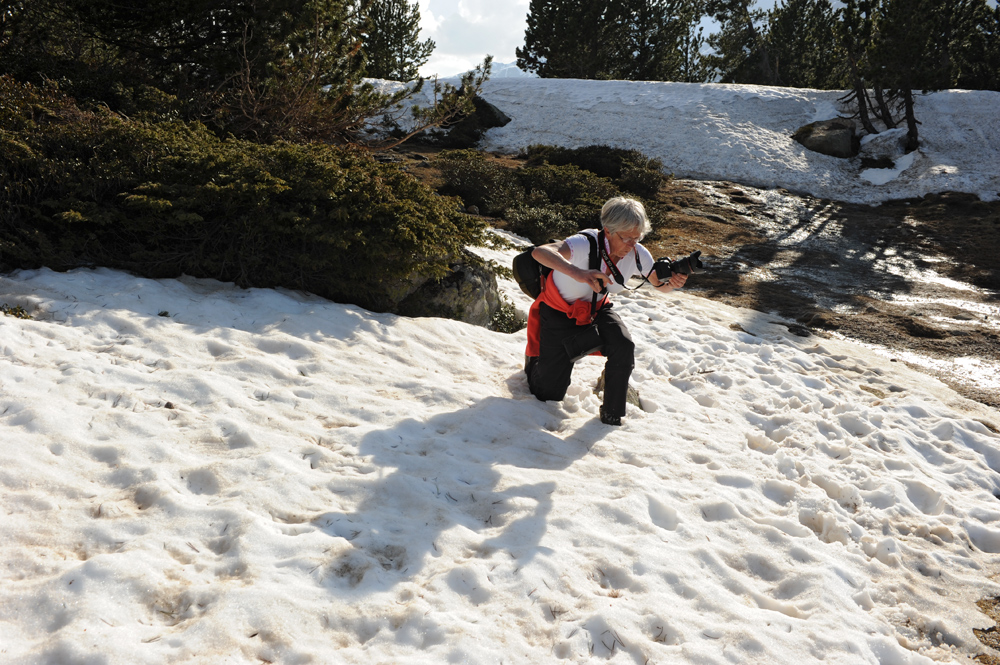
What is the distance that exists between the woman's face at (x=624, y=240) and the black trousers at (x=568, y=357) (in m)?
0.53

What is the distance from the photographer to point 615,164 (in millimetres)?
16797

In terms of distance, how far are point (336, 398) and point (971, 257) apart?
13465mm

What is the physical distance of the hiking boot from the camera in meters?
4.68

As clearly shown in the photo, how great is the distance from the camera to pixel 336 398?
423 cm

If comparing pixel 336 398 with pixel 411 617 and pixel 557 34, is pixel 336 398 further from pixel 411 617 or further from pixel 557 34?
pixel 557 34

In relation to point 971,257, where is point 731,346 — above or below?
below

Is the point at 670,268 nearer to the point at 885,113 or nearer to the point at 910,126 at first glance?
the point at 910,126

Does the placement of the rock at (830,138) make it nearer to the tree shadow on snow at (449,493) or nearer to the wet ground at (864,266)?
the wet ground at (864,266)

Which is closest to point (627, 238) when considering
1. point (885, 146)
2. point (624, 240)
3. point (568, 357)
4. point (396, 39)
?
point (624, 240)

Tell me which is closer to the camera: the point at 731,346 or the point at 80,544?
the point at 80,544

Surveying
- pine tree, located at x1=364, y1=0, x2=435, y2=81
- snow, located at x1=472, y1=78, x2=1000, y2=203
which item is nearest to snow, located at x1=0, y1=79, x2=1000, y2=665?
snow, located at x1=472, y1=78, x2=1000, y2=203

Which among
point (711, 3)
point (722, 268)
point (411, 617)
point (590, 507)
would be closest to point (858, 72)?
point (722, 268)

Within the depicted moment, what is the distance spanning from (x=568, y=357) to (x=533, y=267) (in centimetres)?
77

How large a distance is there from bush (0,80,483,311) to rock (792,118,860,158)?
19670 millimetres
